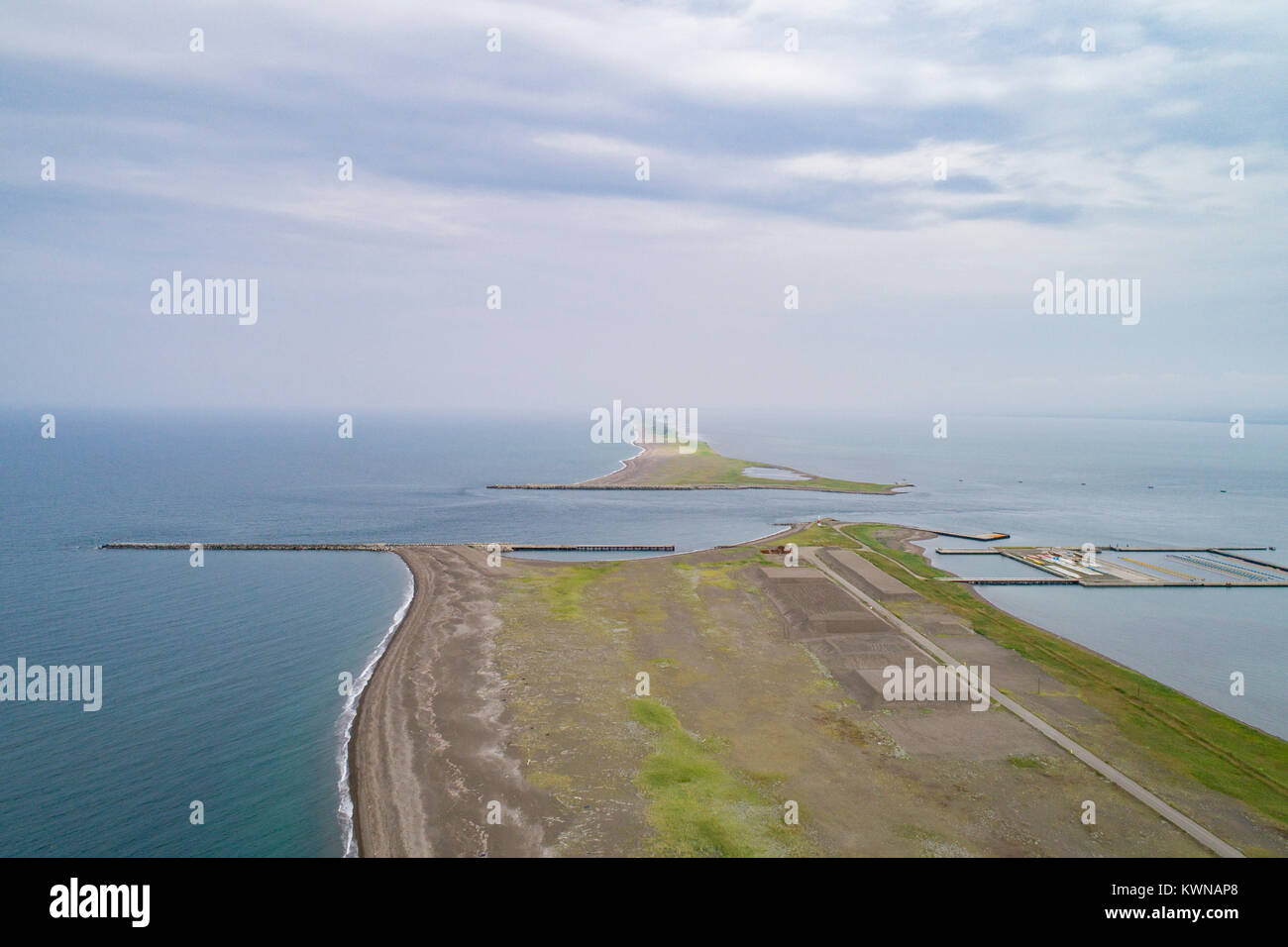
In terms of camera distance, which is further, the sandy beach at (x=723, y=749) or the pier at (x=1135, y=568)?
the pier at (x=1135, y=568)

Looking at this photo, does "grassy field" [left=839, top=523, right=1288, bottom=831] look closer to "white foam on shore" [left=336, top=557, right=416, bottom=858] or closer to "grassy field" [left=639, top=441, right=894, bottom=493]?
"white foam on shore" [left=336, top=557, right=416, bottom=858]

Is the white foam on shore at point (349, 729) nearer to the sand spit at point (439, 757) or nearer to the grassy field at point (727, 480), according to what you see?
the sand spit at point (439, 757)

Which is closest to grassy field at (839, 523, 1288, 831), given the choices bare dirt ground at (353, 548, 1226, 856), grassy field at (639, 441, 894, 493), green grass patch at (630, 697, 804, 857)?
bare dirt ground at (353, 548, 1226, 856)

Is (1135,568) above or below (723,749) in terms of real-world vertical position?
above

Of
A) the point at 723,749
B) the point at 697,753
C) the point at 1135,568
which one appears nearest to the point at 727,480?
the point at 1135,568

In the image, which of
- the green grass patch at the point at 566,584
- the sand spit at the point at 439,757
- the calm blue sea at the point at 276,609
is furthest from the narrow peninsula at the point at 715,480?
the sand spit at the point at 439,757

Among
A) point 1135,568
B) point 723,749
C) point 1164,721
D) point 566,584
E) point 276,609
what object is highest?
point 566,584

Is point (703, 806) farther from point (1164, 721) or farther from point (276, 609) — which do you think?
point (276, 609)
